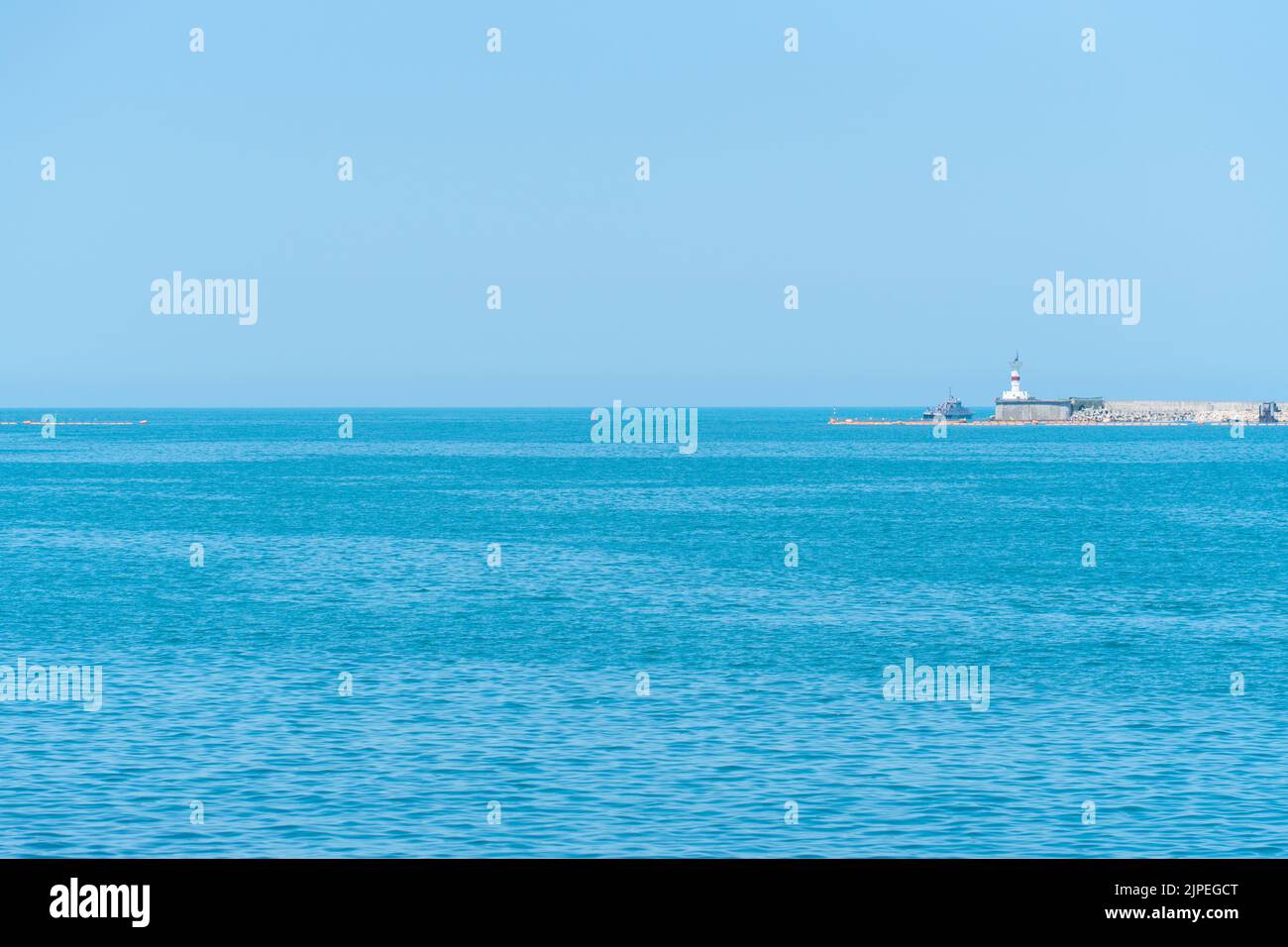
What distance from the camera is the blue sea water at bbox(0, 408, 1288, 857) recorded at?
2530cm

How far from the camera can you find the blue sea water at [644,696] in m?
25.3

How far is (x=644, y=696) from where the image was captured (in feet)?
120

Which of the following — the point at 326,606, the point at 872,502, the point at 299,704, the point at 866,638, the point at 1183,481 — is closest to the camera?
the point at 299,704

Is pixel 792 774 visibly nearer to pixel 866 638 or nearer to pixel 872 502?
pixel 866 638

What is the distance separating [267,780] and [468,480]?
12245 centimetres

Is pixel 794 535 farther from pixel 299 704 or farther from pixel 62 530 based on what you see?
pixel 299 704

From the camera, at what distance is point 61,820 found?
25422 millimetres

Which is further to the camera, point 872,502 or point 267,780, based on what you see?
point 872,502

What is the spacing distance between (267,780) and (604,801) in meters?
6.77
